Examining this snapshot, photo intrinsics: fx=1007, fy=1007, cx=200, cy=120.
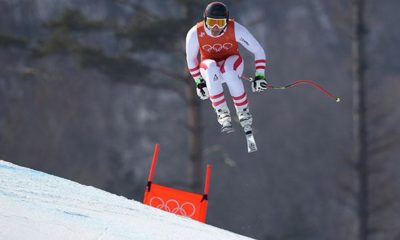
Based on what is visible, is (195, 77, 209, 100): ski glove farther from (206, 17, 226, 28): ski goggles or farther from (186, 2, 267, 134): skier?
(206, 17, 226, 28): ski goggles

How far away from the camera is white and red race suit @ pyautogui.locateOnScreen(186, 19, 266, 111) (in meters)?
9.48

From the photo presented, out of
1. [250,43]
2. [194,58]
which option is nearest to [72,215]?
[194,58]

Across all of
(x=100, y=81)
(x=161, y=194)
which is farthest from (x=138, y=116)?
(x=161, y=194)

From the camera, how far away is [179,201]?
34.0 feet

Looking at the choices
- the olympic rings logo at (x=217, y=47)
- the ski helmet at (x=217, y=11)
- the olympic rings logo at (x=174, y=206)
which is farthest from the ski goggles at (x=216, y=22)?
the olympic rings logo at (x=174, y=206)

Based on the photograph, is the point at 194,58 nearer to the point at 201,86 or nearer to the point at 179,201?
the point at 201,86

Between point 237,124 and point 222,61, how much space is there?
2454cm

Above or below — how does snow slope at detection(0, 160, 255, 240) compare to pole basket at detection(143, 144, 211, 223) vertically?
below

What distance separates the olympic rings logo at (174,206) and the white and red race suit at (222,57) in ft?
3.97

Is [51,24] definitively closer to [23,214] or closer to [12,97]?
[23,214]

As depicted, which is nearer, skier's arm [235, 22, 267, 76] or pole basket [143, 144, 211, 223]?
skier's arm [235, 22, 267, 76]

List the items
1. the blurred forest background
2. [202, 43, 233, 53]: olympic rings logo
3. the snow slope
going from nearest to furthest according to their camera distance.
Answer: the snow slope
[202, 43, 233, 53]: olympic rings logo
the blurred forest background

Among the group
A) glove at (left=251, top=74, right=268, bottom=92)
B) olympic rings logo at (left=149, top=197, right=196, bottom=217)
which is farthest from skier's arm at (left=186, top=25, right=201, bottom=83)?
olympic rings logo at (left=149, top=197, right=196, bottom=217)

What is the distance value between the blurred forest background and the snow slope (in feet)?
46.7
